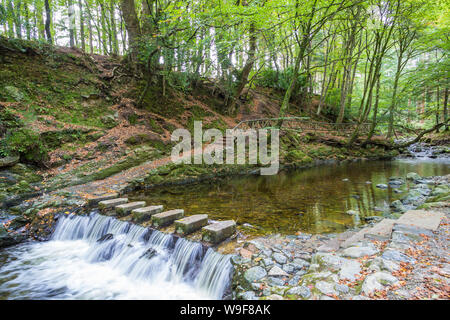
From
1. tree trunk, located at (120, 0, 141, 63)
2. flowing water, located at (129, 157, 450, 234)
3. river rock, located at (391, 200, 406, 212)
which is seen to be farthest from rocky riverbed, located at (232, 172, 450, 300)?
tree trunk, located at (120, 0, 141, 63)

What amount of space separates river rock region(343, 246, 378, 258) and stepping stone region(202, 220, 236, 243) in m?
1.79

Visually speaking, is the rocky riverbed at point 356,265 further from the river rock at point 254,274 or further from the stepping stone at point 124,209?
the stepping stone at point 124,209

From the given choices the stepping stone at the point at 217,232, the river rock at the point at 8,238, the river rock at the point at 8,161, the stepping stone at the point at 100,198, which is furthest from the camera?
the river rock at the point at 8,161

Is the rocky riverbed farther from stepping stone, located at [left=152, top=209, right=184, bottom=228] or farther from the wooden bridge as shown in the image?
the wooden bridge

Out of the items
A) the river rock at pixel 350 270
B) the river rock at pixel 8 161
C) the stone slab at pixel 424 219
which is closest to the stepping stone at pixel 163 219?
the river rock at pixel 350 270

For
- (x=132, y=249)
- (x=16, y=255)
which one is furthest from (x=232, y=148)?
(x=16, y=255)

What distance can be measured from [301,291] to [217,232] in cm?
171

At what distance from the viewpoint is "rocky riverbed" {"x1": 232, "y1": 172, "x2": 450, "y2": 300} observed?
1.99 metres

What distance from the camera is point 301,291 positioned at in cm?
213

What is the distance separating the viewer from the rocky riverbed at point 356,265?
199 cm

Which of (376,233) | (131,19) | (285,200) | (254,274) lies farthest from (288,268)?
(131,19)

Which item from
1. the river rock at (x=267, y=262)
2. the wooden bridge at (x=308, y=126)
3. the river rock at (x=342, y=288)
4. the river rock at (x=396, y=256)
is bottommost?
the river rock at (x=267, y=262)
